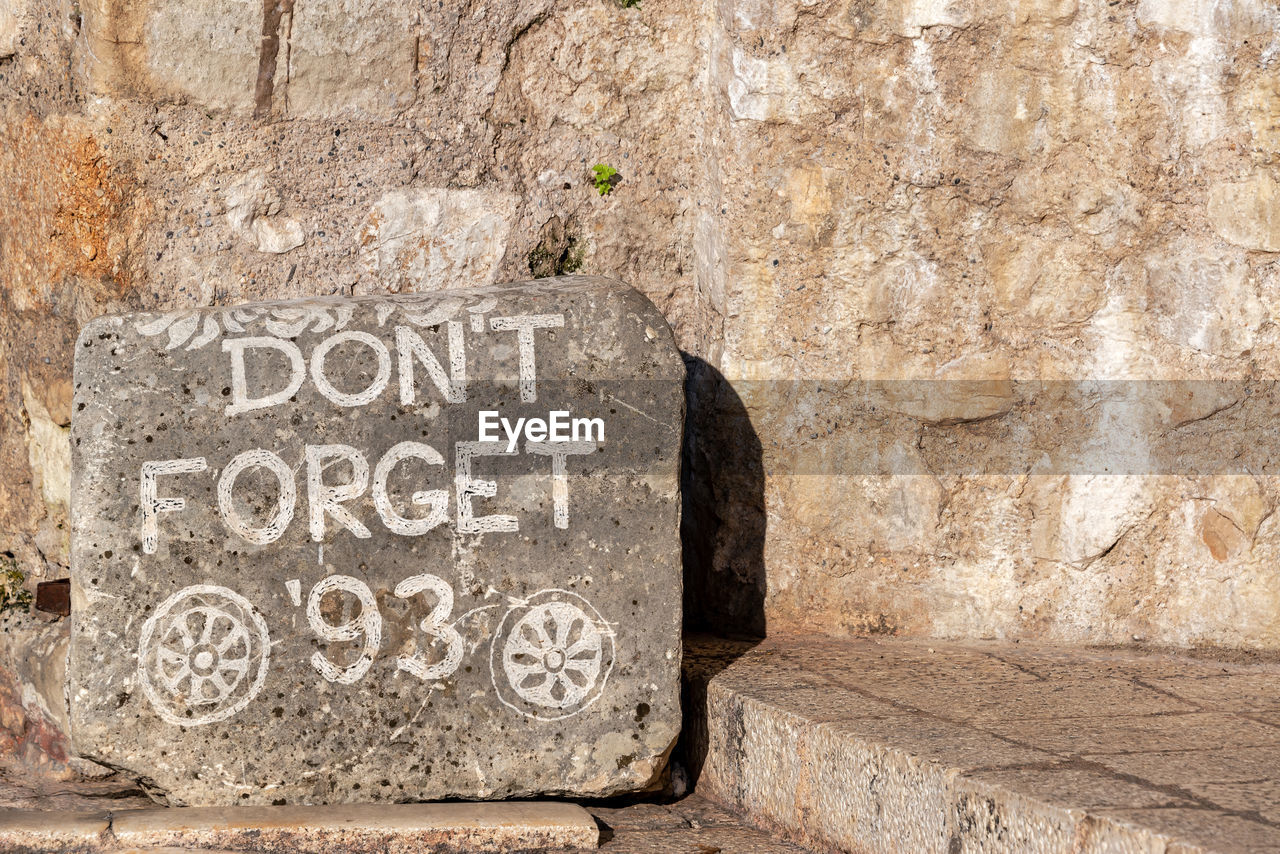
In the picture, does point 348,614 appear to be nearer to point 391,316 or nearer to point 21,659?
point 391,316

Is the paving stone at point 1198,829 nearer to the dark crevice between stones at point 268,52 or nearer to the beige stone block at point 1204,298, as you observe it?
the beige stone block at point 1204,298

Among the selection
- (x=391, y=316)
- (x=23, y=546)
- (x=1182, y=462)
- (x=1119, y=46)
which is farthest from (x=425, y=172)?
(x=1182, y=462)

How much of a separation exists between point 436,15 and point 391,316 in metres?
0.79

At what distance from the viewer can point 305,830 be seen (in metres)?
2.02

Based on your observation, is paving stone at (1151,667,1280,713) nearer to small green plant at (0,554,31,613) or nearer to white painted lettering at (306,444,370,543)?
white painted lettering at (306,444,370,543)

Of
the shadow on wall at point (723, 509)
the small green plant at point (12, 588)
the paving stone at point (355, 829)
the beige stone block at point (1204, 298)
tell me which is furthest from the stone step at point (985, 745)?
the small green plant at point (12, 588)

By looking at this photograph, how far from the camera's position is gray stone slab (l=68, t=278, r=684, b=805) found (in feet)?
6.93

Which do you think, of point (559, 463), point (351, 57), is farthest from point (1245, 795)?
point (351, 57)

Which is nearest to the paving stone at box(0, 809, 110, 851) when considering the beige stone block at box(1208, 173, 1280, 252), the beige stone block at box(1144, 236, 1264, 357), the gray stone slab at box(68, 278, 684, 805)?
the gray stone slab at box(68, 278, 684, 805)

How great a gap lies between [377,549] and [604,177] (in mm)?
1036

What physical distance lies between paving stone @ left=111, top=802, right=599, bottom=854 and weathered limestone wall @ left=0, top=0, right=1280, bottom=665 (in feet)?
2.55

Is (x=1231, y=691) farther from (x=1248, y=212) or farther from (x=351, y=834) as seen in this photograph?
(x=351, y=834)

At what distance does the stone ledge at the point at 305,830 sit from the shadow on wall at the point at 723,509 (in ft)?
2.37

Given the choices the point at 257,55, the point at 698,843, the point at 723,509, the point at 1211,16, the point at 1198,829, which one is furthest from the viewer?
the point at 723,509
